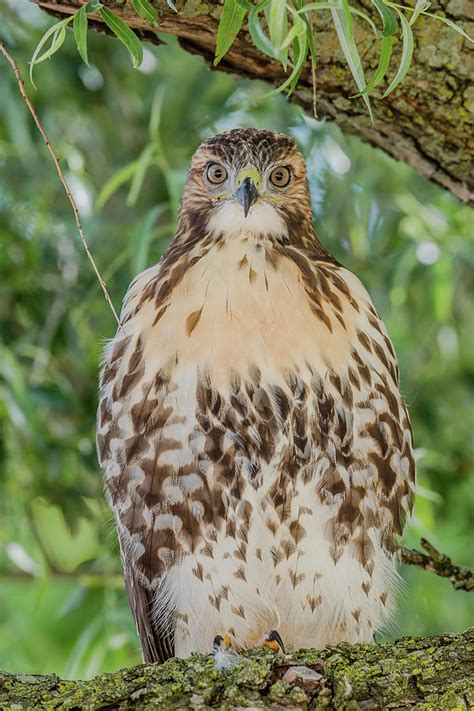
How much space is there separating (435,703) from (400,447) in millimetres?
956

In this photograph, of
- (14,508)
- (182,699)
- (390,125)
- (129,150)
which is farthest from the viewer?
(129,150)

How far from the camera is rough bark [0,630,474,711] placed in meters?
1.75

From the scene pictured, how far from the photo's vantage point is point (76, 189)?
4.05m

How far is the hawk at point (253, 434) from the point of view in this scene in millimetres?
2504

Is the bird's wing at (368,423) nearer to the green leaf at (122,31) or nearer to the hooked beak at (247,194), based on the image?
the hooked beak at (247,194)

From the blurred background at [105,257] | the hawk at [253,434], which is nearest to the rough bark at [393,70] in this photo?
the hawk at [253,434]

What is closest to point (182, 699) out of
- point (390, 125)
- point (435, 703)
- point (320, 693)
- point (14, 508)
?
point (320, 693)

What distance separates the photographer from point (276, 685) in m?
1.77

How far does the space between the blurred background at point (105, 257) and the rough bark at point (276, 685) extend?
64.1 inches

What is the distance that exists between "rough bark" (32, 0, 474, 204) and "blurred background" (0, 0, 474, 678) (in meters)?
1.05

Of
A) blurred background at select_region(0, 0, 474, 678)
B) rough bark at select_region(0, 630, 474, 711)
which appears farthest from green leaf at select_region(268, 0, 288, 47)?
blurred background at select_region(0, 0, 474, 678)

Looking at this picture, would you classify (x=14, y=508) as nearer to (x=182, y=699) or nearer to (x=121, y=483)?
(x=121, y=483)

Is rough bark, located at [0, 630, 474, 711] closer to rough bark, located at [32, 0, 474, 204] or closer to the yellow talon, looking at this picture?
the yellow talon

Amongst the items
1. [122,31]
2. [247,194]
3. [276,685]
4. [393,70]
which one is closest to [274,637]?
[276,685]
